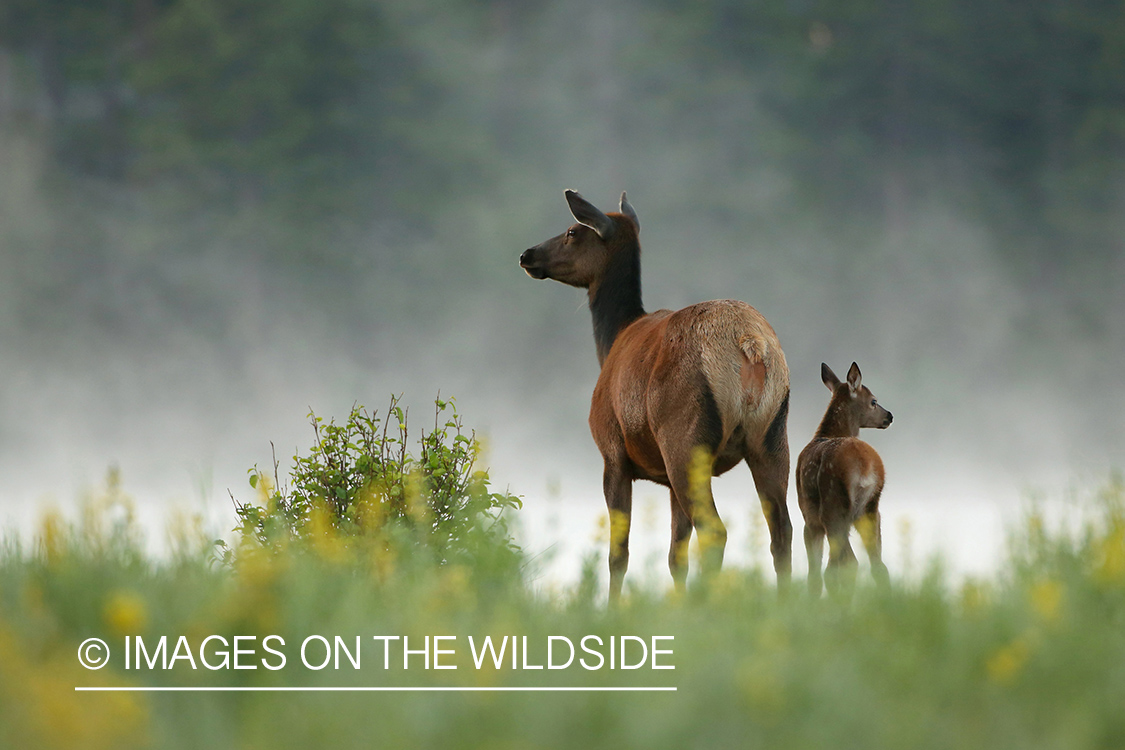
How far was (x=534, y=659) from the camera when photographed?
3.03m

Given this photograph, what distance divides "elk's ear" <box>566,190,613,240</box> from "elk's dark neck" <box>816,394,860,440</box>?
2603mm

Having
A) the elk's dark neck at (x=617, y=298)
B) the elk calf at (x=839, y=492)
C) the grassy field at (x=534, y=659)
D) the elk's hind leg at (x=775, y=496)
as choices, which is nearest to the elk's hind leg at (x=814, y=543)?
the elk calf at (x=839, y=492)

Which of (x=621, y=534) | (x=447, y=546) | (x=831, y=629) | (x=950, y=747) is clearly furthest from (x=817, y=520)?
(x=950, y=747)

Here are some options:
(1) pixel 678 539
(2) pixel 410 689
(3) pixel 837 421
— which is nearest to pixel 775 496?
(1) pixel 678 539

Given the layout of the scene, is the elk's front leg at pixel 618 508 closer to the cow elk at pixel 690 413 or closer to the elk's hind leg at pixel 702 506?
the cow elk at pixel 690 413

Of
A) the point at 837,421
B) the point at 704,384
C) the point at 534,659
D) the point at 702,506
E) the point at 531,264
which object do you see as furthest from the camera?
the point at 837,421

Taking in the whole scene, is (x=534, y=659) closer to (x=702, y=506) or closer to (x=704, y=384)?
(x=702, y=506)

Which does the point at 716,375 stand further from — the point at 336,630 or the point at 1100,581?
the point at 336,630

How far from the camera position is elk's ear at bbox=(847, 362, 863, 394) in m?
8.62

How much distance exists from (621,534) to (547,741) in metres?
4.56

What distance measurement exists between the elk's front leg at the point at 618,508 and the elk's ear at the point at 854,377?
2.72m

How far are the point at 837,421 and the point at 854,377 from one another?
1.40ft

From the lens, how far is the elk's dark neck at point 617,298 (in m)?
7.95

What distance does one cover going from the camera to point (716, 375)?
6094 mm
